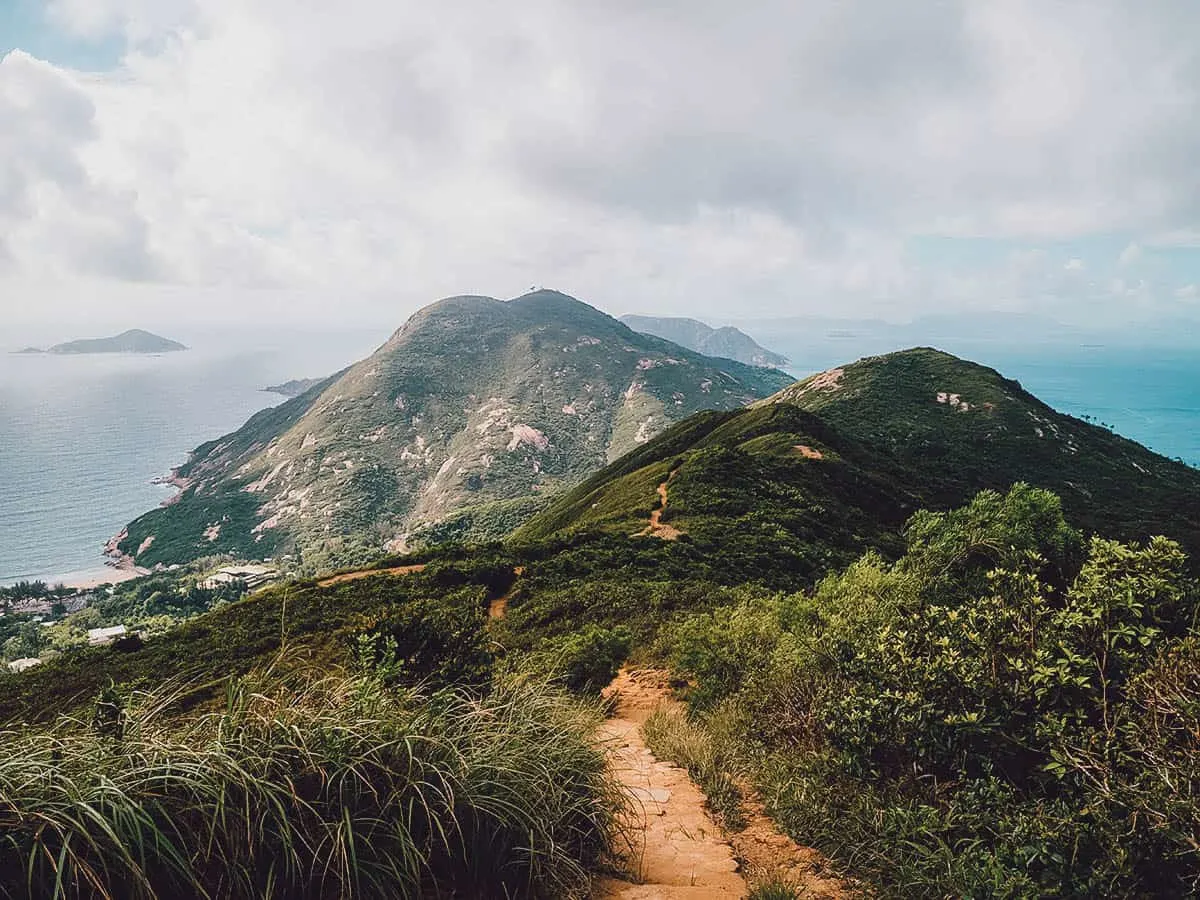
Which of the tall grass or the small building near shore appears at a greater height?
the tall grass

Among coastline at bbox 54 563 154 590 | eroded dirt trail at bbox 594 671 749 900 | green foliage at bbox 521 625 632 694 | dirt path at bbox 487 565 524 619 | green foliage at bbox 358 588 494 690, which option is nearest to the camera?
eroded dirt trail at bbox 594 671 749 900

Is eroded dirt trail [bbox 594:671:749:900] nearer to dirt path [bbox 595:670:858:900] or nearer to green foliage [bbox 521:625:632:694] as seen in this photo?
dirt path [bbox 595:670:858:900]

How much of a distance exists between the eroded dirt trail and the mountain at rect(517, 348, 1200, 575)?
993 inches

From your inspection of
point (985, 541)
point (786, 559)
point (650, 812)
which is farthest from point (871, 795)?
point (786, 559)

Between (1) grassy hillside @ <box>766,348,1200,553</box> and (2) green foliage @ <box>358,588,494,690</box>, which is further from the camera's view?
(1) grassy hillside @ <box>766,348,1200,553</box>

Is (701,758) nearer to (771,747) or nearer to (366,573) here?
(771,747)

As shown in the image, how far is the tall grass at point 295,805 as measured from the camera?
9.52 feet

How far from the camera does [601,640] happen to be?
13.4 metres

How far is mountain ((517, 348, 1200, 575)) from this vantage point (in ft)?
129

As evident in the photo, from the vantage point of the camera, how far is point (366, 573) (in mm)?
38688

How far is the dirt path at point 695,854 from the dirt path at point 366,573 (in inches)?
1210

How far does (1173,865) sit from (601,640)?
10.4 metres

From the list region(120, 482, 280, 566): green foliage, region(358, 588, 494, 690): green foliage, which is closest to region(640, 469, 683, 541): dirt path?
region(358, 588, 494, 690): green foliage

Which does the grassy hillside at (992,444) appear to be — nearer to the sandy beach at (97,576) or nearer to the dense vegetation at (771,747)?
the dense vegetation at (771,747)
